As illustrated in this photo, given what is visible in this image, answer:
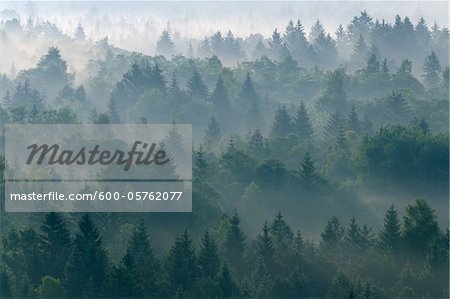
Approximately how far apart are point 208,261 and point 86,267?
33.6 ft

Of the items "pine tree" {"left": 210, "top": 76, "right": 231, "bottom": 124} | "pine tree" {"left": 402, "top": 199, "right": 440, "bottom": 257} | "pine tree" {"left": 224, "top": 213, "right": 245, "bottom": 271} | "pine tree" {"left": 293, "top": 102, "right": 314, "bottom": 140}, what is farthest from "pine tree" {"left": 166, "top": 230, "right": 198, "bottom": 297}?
"pine tree" {"left": 210, "top": 76, "right": 231, "bottom": 124}

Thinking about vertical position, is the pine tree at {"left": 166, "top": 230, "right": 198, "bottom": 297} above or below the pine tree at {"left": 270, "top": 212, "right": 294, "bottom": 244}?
below

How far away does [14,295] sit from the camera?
2881 inches

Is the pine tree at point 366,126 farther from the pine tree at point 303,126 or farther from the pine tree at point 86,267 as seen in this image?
the pine tree at point 86,267

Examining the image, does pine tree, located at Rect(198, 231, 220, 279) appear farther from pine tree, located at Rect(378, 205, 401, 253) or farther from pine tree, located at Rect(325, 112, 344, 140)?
pine tree, located at Rect(325, 112, 344, 140)

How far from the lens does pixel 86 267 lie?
7681 cm

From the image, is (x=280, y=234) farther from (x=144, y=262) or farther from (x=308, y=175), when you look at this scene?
(x=308, y=175)

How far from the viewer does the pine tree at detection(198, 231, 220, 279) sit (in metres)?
80.9

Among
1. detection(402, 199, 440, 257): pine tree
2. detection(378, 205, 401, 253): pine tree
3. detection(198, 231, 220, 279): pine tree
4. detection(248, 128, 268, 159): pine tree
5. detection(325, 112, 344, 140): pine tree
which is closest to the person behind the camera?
detection(198, 231, 220, 279): pine tree

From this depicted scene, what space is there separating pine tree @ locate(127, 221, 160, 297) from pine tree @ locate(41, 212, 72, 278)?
Result: 16.9 feet

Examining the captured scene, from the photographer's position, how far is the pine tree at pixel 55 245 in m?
80.6

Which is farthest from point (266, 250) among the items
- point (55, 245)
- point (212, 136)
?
point (212, 136)

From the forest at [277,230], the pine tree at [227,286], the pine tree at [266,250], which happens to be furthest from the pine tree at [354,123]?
the pine tree at [227,286]
